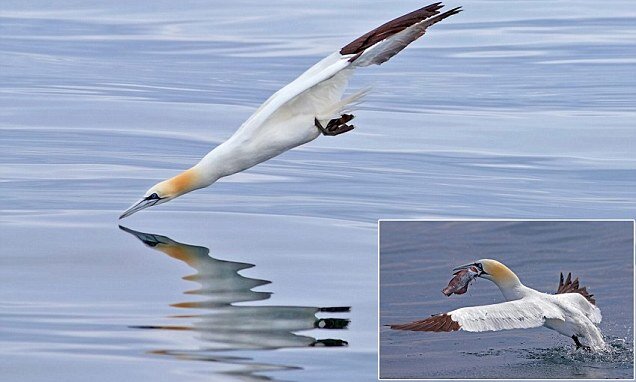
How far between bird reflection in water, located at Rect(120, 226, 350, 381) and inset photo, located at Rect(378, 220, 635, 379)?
562 mm

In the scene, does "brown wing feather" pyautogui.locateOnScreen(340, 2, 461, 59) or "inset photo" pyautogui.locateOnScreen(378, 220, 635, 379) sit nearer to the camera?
"inset photo" pyautogui.locateOnScreen(378, 220, 635, 379)

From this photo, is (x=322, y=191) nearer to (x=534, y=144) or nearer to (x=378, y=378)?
(x=534, y=144)

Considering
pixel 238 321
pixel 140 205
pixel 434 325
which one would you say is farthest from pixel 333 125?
pixel 434 325

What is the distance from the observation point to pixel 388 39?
12477 mm

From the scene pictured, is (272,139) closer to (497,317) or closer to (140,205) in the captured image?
(140,205)

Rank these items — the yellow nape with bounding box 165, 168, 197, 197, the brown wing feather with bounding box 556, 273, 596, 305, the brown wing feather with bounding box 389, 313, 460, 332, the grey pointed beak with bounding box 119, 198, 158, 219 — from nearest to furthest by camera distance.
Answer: the brown wing feather with bounding box 389, 313, 460, 332, the brown wing feather with bounding box 556, 273, 596, 305, the yellow nape with bounding box 165, 168, 197, 197, the grey pointed beak with bounding box 119, 198, 158, 219

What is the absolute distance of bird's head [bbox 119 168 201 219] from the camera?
1348 cm

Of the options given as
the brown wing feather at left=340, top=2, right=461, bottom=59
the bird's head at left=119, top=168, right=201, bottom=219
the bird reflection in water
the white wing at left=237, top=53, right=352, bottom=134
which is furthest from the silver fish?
the bird's head at left=119, top=168, right=201, bottom=219

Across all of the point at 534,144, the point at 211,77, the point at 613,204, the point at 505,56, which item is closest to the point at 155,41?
the point at 211,77

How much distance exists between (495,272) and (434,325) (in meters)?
A: 0.94

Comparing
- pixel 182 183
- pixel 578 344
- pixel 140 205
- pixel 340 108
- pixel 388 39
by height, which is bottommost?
pixel 578 344

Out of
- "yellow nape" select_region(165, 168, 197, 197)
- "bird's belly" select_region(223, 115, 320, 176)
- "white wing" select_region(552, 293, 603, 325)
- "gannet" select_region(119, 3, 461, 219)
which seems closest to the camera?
"white wing" select_region(552, 293, 603, 325)

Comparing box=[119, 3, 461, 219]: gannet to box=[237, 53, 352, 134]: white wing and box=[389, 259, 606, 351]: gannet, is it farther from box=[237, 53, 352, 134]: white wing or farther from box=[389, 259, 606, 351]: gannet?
box=[389, 259, 606, 351]: gannet

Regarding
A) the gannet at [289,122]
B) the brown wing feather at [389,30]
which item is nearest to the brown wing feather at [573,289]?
the brown wing feather at [389,30]
